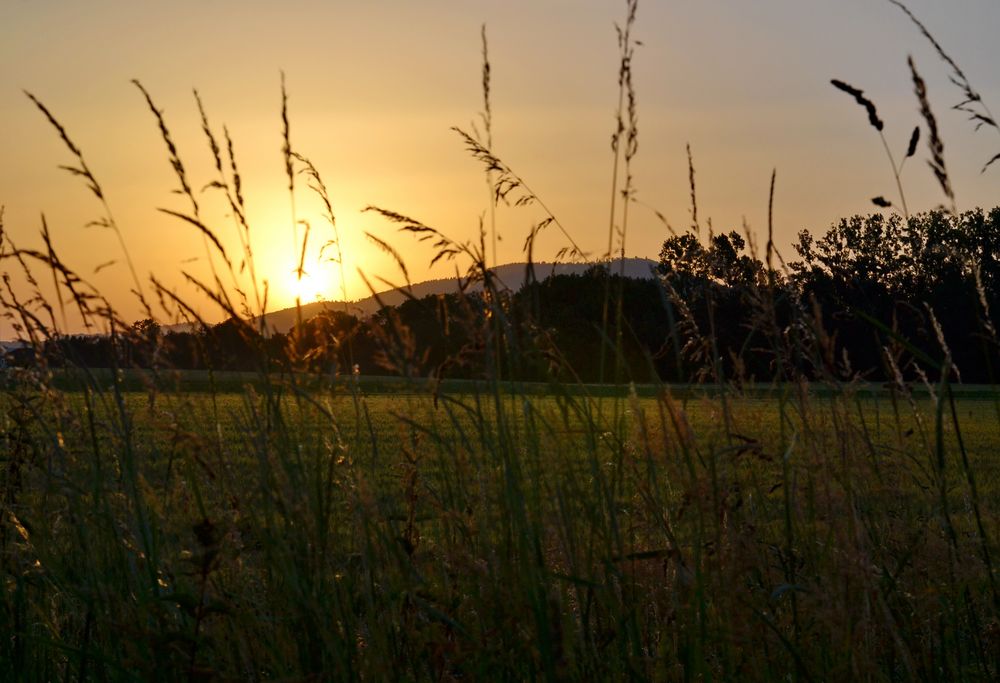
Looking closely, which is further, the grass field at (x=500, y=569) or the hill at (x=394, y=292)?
the hill at (x=394, y=292)

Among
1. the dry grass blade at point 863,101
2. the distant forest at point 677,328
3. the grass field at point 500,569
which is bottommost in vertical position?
the grass field at point 500,569

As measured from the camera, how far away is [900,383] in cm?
249

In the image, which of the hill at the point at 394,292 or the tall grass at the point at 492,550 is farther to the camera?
the hill at the point at 394,292

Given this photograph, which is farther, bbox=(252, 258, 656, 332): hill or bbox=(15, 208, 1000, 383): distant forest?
bbox=(252, 258, 656, 332): hill

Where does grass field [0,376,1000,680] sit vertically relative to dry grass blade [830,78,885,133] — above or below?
below

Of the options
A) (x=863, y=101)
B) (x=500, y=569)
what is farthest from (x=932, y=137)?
(x=500, y=569)

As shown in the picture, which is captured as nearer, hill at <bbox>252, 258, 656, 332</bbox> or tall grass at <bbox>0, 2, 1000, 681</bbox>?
tall grass at <bbox>0, 2, 1000, 681</bbox>

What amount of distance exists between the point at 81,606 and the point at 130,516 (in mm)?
992

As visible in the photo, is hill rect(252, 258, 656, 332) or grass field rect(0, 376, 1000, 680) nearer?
grass field rect(0, 376, 1000, 680)

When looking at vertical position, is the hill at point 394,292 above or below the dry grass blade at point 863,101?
below

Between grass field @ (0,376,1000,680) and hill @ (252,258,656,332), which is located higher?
hill @ (252,258,656,332)

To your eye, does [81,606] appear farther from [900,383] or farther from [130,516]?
[900,383]

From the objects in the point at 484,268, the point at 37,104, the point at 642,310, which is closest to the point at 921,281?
the point at 484,268

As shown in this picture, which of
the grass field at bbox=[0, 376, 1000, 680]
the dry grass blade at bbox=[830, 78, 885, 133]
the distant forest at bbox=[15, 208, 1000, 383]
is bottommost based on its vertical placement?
the grass field at bbox=[0, 376, 1000, 680]
